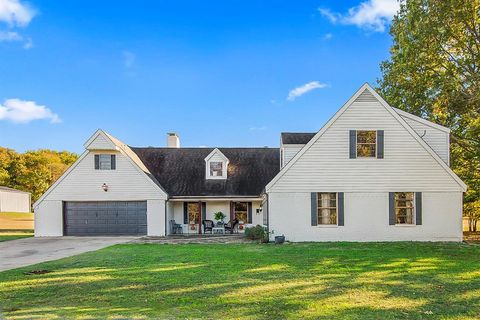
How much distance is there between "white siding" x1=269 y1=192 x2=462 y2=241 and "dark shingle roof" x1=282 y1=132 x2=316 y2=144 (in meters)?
3.47

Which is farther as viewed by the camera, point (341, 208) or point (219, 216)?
point (219, 216)

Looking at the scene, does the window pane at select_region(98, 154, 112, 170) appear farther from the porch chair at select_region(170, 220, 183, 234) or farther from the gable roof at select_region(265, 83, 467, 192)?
the gable roof at select_region(265, 83, 467, 192)

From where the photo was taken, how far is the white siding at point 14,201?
2092 inches

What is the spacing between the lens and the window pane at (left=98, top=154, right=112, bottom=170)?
904 inches

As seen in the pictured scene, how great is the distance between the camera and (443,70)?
68.0 ft

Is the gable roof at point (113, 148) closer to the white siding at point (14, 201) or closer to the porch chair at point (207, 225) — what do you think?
the porch chair at point (207, 225)

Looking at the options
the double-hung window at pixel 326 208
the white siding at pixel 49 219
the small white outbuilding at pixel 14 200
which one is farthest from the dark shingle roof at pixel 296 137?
the small white outbuilding at pixel 14 200

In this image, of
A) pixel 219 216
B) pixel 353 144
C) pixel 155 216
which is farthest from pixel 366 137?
pixel 155 216

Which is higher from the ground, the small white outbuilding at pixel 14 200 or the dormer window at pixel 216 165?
the dormer window at pixel 216 165

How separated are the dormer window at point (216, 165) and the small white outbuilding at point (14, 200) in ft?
133

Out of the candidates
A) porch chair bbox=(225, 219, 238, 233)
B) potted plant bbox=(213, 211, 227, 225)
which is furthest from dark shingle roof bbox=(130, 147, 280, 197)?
porch chair bbox=(225, 219, 238, 233)

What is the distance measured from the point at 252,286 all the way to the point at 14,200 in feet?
191

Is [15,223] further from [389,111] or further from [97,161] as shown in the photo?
[389,111]

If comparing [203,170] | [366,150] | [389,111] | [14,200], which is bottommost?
[14,200]
